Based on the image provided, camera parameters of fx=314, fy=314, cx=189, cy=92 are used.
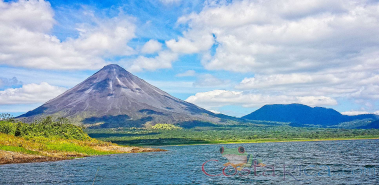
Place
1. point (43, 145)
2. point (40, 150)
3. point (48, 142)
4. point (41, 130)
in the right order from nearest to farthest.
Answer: point (40, 150) → point (43, 145) → point (48, 142) → point (41, 130)

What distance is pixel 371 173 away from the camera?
55031 mm

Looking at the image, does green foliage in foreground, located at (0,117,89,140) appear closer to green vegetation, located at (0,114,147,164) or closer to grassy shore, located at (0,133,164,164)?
green vegetation, located at (0,114,147,164)

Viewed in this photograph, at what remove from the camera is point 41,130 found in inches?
4943

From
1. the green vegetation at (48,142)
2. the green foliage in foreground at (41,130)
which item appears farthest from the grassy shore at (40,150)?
the green foliage in foreground at (41,130)

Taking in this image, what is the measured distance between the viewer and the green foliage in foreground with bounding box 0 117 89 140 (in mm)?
109688

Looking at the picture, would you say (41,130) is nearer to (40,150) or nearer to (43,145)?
(43,145)

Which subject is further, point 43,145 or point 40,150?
point 43,145

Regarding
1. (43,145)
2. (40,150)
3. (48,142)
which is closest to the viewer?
(40,150)

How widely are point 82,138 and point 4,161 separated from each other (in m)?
64.5

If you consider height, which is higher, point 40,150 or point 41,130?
point 41,130

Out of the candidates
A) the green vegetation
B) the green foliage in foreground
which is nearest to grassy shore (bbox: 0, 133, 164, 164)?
the green vegetation

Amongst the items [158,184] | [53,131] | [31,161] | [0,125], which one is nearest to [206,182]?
[158,184]

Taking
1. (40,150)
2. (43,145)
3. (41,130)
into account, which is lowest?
(40,150)

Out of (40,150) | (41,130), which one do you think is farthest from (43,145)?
(41,130)
